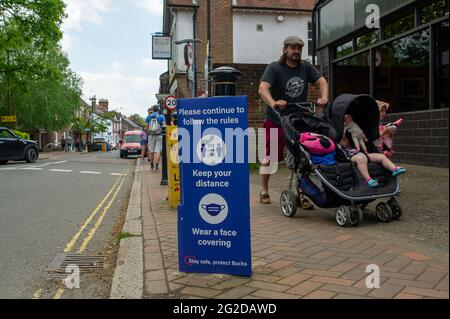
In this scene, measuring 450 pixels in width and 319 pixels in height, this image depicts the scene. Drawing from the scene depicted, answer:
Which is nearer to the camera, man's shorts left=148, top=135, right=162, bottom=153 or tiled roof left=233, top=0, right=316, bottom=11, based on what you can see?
man's shorts left=148, top=135, right=162, bottom=153

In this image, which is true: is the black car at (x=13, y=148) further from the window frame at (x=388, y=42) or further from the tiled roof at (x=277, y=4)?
the tiled roof at (x=277, y=4)

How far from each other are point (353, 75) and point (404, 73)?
241 cm

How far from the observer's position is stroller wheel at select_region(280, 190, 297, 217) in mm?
5516

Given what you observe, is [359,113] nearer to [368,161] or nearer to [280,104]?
[368,161]

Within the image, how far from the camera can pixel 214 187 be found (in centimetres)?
351

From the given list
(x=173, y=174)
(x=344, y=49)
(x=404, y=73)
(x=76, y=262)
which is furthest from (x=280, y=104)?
(x=344, y=49)

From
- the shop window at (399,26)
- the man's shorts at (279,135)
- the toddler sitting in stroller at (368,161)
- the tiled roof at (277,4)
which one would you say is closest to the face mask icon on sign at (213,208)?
the toddler sitting in stroller at (368,161)

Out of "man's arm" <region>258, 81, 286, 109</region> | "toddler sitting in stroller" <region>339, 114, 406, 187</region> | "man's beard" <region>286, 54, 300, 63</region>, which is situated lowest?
"toddler sitting in stroller" <region>339, 114, 406, 187</region>

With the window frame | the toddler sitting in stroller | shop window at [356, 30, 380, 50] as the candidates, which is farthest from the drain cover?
shop window at [356, 30, 380, 50]

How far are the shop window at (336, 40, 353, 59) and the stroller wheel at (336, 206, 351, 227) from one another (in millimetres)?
8902

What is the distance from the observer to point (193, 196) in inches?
141

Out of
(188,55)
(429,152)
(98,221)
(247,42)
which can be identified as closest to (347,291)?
(98,221)

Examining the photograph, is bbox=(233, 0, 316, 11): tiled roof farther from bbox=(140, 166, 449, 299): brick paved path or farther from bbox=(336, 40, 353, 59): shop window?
bbox=(140, 166, 449, 299): brick paved path

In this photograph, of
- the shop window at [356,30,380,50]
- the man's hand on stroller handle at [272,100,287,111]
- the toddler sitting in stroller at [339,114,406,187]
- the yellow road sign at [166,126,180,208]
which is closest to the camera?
the toddler sitting in stroller at [339,114,406,187]
